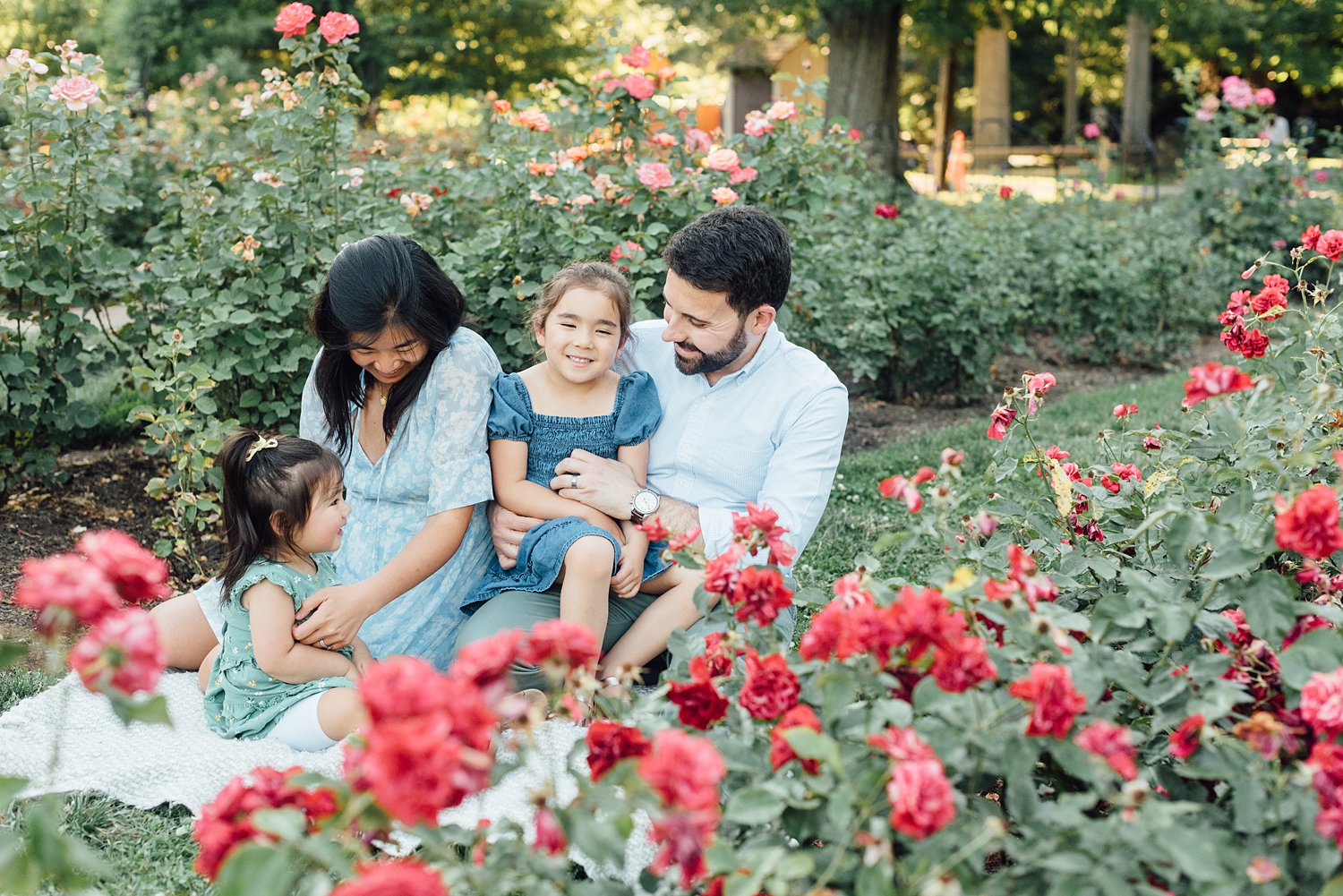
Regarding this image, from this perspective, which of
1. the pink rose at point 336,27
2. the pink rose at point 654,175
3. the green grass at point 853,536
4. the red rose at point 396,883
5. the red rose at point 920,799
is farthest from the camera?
the pink rose at point 654,175

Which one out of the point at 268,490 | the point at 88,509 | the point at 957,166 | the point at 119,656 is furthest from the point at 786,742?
the point at 957,166

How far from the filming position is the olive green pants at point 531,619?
2.74m

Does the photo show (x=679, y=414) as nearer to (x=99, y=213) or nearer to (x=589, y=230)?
(x=589, y=230)

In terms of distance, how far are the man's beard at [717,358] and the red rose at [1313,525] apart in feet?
→ 5.13

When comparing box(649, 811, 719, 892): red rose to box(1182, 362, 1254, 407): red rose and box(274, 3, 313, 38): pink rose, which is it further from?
box(274, 3, 313, 38): pink rose

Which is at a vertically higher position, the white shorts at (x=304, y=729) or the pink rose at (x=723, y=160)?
the pink rose at (x=723, y=160)

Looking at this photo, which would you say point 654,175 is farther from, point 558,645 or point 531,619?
point 558,645

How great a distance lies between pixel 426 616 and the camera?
2.93 metres

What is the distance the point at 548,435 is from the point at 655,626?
0.53 metres

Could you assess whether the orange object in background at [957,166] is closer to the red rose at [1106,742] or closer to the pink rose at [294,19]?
the pink rose at [294,19]

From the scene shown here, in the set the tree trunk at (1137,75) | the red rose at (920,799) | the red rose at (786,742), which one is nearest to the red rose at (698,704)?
the red rose at (786,742)

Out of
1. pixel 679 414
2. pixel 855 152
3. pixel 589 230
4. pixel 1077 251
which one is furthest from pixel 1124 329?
pixel 679 414

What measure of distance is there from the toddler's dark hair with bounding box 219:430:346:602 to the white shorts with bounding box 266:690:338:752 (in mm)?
295

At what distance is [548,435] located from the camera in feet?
9.45
